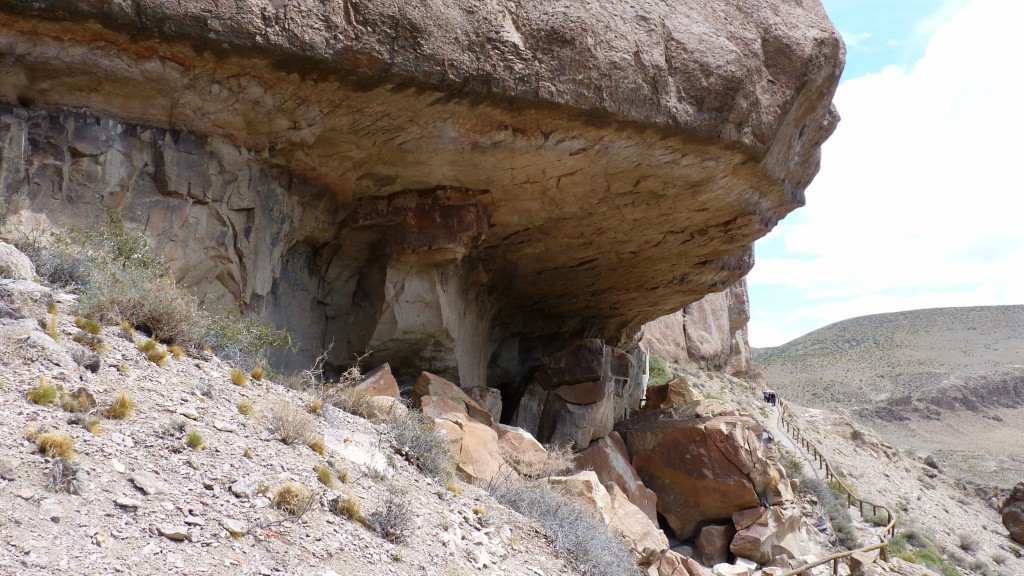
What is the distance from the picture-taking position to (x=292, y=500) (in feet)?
16.7

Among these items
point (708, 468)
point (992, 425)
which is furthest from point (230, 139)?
point (992, 425)

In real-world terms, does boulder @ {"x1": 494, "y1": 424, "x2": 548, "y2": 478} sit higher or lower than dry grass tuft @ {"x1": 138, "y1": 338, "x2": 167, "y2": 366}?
lower

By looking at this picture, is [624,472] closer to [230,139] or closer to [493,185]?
[493,185]

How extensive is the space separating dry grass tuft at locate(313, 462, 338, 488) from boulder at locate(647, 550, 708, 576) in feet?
14.6

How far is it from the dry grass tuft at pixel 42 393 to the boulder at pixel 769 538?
9.53m

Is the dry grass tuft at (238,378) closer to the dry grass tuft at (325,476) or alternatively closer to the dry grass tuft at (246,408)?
the dry grass tuft at (246,408)

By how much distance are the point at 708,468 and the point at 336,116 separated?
7674 mm

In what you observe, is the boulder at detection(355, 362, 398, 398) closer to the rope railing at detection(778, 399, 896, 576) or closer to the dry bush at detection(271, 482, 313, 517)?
the dry bush at detection(271, 482, 313, 517)

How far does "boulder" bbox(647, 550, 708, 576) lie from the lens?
28.8 feet

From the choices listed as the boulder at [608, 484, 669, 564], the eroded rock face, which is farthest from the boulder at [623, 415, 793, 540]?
the eroded rock face

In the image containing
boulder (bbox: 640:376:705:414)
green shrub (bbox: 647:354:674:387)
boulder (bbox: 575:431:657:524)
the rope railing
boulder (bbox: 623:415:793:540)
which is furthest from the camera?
green shrub (bbox: 647:354:674:387)

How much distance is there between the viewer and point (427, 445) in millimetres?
7254

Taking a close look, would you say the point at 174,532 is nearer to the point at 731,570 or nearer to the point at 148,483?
the point at 148,483

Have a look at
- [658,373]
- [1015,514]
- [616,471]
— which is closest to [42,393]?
[616,471]
